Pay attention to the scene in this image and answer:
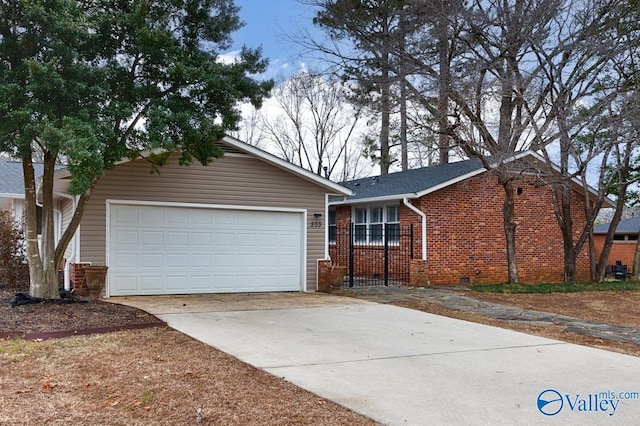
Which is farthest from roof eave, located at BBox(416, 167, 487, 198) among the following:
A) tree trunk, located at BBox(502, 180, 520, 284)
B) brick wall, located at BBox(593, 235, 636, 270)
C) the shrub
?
brick wall, located at BBox(593, 235, 636, 270)

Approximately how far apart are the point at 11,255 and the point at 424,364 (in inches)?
452

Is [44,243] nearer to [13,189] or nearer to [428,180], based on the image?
[13,189]

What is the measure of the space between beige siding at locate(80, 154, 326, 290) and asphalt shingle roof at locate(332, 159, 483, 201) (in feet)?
12.4

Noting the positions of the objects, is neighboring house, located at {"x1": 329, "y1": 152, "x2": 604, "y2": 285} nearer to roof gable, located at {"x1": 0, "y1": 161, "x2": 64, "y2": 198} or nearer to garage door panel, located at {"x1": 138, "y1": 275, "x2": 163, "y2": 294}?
garage door panel, located at {"x1": 138, "y1": 275, "x2": 163, "y2": 294}

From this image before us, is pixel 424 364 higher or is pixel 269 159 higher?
pixel 269 159

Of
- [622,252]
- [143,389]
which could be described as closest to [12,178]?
[143,389]

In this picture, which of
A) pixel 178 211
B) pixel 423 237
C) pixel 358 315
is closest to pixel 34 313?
pixel 178 211

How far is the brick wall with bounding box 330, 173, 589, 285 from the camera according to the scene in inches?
654

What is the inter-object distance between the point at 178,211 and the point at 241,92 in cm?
372

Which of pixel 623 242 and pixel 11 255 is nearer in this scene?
pixel 11 255

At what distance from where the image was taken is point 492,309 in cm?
1158

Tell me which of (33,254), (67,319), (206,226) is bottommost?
(67,319)

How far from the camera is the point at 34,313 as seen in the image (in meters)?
8.93

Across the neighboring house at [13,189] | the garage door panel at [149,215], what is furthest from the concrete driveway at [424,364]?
the neighboring house at [13,189]
